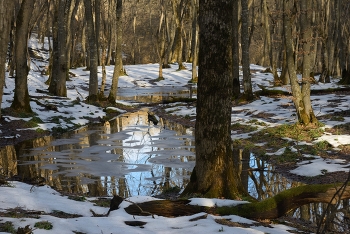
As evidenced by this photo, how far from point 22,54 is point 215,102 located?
37.4 feet

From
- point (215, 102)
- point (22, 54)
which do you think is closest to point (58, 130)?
point (22, 54)

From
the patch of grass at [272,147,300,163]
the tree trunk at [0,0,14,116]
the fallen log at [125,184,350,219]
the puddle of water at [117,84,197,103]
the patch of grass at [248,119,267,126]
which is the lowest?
the puddle of water at [117,84,197,103]

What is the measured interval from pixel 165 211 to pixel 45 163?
5.77 m

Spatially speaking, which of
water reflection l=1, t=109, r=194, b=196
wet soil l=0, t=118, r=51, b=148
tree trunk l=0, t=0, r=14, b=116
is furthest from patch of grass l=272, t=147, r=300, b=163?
wet soil l=0, t=118, r=51, b=148

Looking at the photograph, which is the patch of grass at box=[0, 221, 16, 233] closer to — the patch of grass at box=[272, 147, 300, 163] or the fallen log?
the fallen log

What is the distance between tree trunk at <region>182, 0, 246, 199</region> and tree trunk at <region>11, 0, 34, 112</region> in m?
10.8

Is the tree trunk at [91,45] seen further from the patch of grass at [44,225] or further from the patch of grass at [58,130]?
the patch of grass at [44,225]

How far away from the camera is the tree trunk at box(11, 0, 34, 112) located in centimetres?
1530

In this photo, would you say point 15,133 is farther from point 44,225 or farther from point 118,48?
point 118,48

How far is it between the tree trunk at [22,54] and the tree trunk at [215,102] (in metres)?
10.8

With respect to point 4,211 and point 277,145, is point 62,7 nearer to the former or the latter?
point 277,145

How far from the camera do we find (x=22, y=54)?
15.7m

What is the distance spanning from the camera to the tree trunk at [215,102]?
644cm

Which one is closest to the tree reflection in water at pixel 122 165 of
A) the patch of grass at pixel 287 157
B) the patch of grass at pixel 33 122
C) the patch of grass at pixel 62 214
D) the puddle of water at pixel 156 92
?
the patch of grass at pixel 287 157
